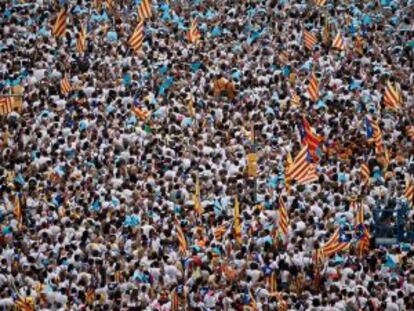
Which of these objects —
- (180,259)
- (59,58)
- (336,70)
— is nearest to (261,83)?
(336,70)

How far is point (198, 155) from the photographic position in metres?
36.0

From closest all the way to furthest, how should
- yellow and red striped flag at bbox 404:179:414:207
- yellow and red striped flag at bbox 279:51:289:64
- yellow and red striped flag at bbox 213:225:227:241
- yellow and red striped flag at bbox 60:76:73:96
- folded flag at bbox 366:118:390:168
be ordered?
1. yellow and red striped flag at bbox 213:225:227:241
2. yellow and red striped flag at bbox 404:179:414:207
3. folded flag at bbox 366:118:390:168
4. yellow and red striped flag at bbox 60:76:73:96
5. yellow and red striped flag at bbox 279:51:289:64

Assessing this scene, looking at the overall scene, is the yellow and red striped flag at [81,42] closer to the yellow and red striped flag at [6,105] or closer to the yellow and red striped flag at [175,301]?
the yellow and red striped flag at [6,105]

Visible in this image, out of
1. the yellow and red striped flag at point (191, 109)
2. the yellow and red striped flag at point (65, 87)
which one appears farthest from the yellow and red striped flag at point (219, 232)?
the yellow and red striped flag at point (65, 87)

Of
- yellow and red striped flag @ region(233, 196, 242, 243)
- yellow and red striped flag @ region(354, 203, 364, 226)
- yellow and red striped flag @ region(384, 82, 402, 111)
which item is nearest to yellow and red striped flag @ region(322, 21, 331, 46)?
yellow and red striped flag @ region(384, 82, 402, 111)

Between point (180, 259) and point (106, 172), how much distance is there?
3.46 meters

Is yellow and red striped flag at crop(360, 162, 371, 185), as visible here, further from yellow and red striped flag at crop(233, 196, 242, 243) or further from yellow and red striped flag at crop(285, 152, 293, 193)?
yellow and red striped flag at crop(233, 196, 242, 243)

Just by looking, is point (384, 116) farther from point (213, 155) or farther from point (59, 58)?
point (59, 58)

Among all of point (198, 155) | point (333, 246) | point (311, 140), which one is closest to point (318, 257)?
point (333, 246)

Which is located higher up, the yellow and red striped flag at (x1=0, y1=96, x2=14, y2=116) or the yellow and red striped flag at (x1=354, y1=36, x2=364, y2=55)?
the yellow and red striped flag at (x1=354, y1=36, x2=364, y2=55)

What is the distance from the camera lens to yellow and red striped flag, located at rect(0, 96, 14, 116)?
3694cm

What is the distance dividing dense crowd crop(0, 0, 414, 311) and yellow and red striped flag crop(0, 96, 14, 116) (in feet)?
0.67

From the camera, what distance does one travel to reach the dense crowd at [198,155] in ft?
105

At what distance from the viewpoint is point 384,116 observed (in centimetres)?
3734
